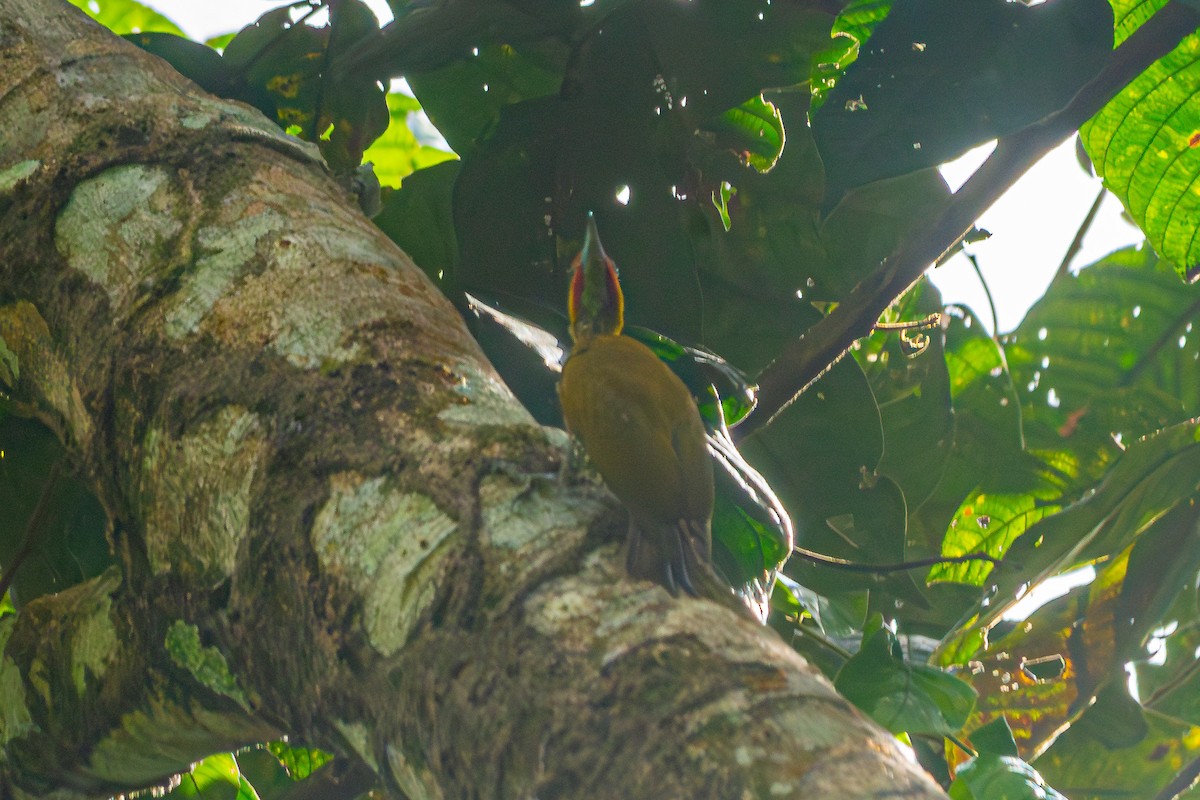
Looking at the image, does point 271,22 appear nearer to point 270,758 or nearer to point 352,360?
point 352,360

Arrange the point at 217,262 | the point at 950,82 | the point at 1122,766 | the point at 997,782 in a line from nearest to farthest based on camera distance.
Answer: the point at 217,262 → the point at 950,82 → the point at 997,782 → the point at 1122,766

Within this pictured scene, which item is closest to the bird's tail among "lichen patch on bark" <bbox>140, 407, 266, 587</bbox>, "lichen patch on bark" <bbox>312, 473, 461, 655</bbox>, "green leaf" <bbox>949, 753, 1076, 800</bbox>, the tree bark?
the tree bark

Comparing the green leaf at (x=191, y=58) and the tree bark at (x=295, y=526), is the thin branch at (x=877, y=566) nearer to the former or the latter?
the tree bark at (x=295, y=526)

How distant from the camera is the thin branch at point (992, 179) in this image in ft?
5.50

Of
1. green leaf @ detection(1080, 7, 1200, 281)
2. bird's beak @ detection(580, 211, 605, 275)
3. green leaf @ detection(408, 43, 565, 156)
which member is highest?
green leaf @ detection(408, 43, 565, 156)

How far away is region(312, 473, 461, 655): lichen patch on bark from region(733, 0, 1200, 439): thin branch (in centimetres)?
103

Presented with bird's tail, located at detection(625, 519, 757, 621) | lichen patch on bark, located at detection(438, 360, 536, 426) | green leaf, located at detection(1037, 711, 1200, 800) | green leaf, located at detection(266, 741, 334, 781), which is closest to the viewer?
bird's tail, located at detection(625, 519, 757, 621)

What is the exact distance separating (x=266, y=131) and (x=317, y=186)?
137mm

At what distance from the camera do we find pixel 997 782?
1800 mm

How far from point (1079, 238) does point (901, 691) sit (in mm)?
1663

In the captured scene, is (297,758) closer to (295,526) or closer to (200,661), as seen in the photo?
(200,661)

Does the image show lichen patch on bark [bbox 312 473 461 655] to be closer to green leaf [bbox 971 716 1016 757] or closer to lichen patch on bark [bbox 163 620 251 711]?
lichen patch on bark [bbox 163 620 251 711]

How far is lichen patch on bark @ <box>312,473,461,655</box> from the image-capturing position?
0.90m

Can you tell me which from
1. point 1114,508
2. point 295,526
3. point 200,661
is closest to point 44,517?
point 200,661
